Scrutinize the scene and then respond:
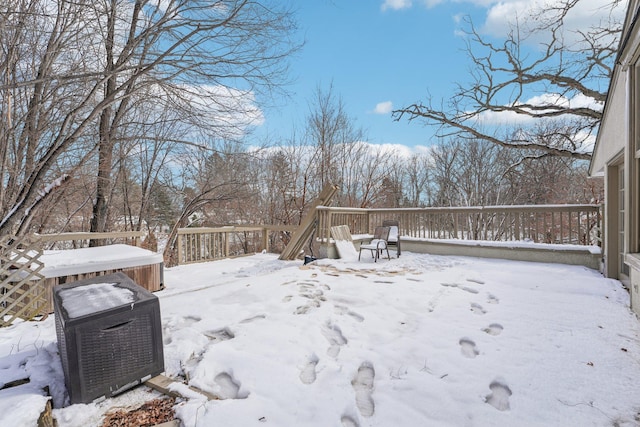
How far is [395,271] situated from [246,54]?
440 cm

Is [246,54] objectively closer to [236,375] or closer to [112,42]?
[112,42]

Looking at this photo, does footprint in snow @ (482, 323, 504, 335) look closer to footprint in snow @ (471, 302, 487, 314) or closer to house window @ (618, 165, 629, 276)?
footprint in snow @ (471, 302, 487, 314)

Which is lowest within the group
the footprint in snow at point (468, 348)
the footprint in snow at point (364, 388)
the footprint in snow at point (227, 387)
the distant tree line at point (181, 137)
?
the footprint in snow at point (468, 348)

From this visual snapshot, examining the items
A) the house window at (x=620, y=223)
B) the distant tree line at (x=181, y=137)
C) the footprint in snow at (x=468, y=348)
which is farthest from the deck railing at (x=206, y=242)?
the house window at (x=620, y=223)

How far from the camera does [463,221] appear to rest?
8.01 m

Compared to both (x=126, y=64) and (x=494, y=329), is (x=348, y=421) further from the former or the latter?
(x=126, y=64)

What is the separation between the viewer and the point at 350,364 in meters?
2.31

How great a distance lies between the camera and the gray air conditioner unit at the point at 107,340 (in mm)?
1869

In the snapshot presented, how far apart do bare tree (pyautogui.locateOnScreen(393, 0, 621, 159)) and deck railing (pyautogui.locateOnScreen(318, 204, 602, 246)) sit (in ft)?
11.4

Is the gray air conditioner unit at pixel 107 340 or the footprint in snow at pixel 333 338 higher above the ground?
the gray air conditioner unit at pixel 107 340

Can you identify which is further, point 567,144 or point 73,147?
point 567,144

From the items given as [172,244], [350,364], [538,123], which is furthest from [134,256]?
[538,123]

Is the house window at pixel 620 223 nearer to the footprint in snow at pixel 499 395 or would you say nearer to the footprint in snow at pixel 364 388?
the footprint in snow at pixel 499 395

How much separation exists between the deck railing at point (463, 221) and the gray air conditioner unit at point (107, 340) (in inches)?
199
